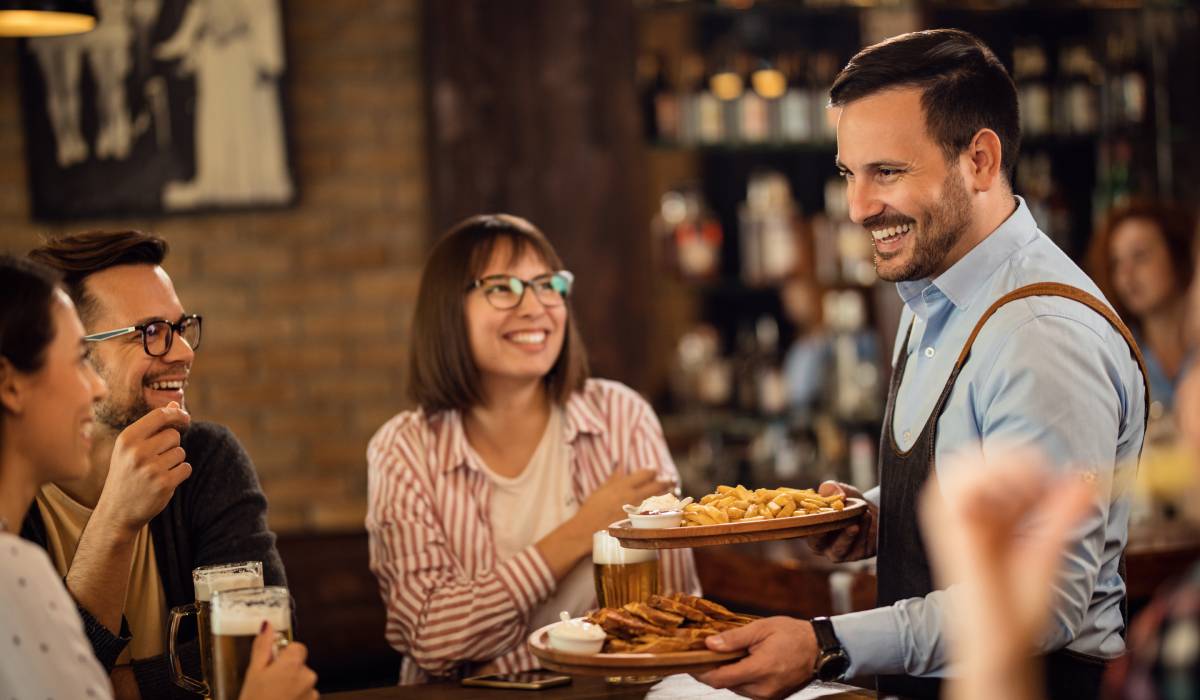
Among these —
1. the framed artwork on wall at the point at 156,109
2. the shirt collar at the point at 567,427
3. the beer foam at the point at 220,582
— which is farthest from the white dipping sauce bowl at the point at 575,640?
the framed artwork on wall at the point at 156,109

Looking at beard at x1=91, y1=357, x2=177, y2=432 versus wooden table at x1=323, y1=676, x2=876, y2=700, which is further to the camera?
beard at x1=91, y1=357, x2=177, y2=432

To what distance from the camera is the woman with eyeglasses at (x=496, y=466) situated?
278cm

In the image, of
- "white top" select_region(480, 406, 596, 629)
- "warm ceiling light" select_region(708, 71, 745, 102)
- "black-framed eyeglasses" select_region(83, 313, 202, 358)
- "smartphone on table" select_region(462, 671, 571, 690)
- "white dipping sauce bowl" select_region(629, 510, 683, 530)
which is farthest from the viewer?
"warm ceiling light" select_region(708, 71, 745, 102)

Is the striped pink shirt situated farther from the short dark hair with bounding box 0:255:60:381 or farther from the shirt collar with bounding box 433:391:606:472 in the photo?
the short dark hair with bounding box 0:255:60:381

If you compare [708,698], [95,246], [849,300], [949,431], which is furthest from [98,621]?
[849,300]

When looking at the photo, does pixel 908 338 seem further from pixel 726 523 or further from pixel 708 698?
pixel 708 698

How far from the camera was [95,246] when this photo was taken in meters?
2.56

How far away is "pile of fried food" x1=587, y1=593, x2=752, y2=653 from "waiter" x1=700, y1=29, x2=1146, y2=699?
67 millimetres

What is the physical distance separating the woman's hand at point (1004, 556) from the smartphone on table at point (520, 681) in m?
1.23

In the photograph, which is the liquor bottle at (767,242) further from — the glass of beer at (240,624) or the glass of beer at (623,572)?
the glass of beer at (240,624)

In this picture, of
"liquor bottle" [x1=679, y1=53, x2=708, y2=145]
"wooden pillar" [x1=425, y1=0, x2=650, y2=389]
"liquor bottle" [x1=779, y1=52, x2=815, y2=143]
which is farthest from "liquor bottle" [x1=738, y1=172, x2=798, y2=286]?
"wooden pillar" [x1=425, y1=0, x2=650, y2=389]

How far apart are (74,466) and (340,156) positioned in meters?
3.66

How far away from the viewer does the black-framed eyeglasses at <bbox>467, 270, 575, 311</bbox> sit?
9.94ft

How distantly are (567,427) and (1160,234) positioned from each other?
2846 millimetres
